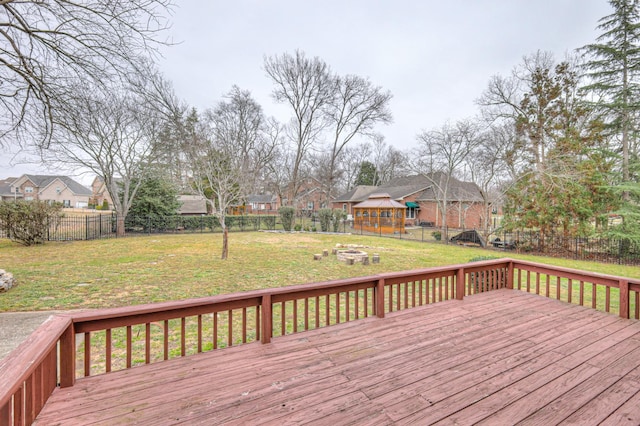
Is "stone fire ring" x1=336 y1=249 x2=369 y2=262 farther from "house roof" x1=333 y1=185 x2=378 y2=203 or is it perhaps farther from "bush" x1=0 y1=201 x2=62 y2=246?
"house roof" x1=333 y1=185 x2=378 y2=203

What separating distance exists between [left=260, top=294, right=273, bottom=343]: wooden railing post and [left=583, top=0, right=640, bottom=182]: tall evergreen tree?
15023mm

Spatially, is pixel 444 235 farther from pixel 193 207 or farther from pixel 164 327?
pixel 193 207

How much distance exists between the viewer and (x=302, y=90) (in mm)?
21844

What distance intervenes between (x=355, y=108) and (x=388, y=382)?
2349 cm

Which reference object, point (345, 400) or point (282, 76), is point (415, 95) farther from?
point (345, 400)

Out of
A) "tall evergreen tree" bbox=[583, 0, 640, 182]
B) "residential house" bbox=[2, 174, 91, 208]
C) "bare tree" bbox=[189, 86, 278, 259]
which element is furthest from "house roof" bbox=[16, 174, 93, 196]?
"tall evergreen tree" bbox=[583, 0, 640, 182]

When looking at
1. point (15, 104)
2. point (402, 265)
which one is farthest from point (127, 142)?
point (402, 265)

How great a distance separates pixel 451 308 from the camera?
394cm

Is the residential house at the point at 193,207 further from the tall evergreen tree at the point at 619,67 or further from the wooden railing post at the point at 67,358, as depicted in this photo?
the tall evergreen tree at the point at 619,67

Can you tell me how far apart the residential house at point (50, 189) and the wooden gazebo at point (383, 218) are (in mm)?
41226

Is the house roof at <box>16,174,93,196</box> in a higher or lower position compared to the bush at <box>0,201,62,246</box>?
higher

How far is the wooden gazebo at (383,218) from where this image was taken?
19742 millimetres

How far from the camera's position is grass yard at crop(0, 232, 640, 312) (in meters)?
5.10

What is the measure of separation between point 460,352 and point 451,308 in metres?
1.33
